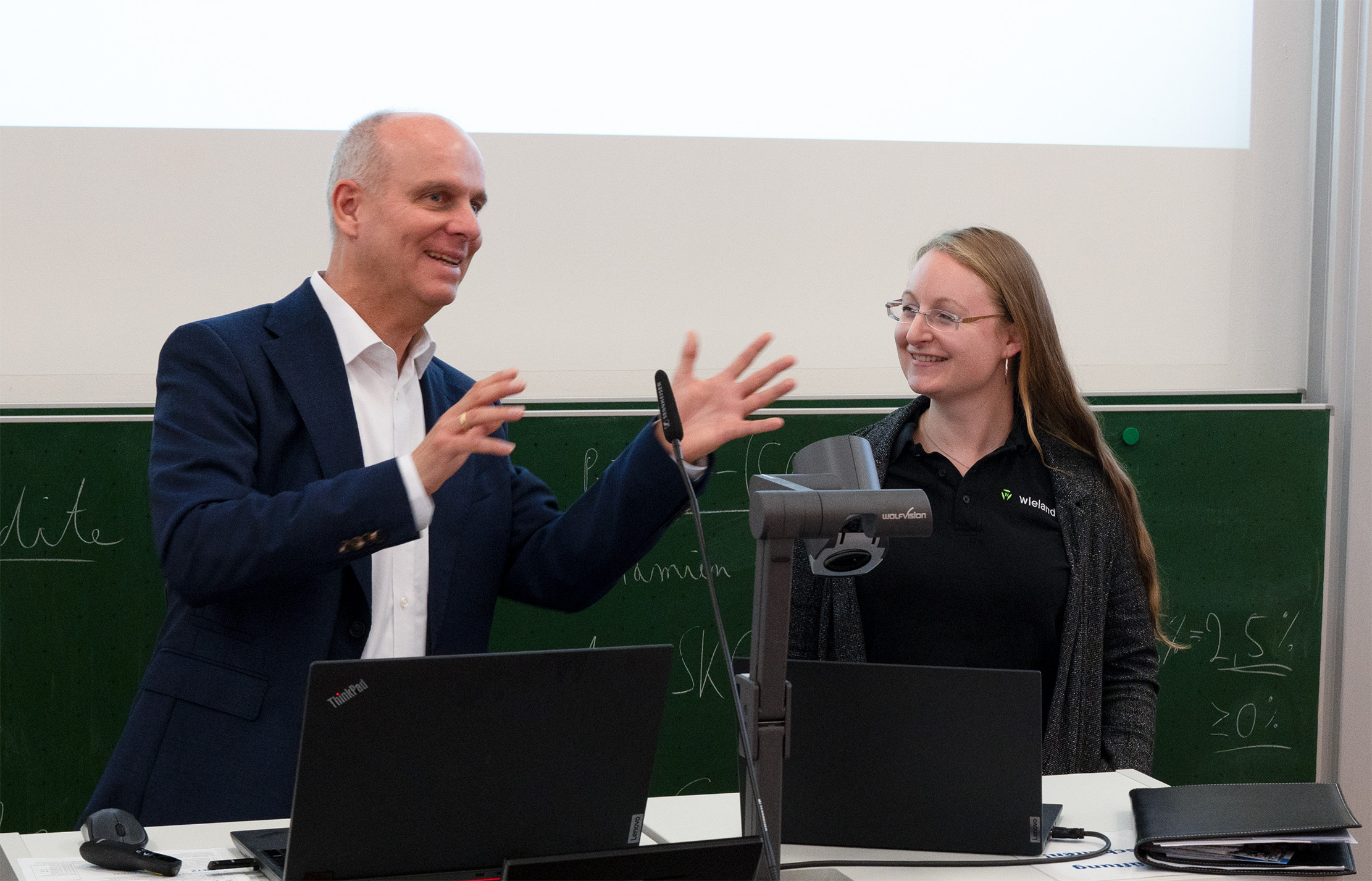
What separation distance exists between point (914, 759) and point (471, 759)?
0.57 m

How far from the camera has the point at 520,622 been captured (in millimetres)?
2961

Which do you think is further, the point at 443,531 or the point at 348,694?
the point at 443,531

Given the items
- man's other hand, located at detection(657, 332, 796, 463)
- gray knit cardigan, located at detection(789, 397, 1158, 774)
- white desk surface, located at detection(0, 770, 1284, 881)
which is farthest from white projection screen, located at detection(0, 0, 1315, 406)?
white desk surface, located at detection(0, 770, 1284, 881)

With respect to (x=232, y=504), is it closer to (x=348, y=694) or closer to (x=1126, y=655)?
(x=348, y=694)

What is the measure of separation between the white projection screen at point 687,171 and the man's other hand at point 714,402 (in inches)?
47.3

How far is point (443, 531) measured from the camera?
79.3 inches

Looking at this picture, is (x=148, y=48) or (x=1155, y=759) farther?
(x=1155, y=759)

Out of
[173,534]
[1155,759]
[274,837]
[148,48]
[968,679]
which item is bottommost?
[1155,759]

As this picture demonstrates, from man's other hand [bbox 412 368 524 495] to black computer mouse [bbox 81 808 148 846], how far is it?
0.54 meters

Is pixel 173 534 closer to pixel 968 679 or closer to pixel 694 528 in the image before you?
pixel 968 679

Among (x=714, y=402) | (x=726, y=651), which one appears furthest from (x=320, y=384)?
(x=726, y=651)

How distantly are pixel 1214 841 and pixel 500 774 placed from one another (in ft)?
2.93

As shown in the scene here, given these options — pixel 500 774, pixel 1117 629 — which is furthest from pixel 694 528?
pixel 500 774

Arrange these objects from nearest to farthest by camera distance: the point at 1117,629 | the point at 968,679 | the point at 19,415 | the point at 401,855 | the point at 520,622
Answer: the point at 401,855
the point at 968,679
the point at 1117,629
the point at 19,415
the point at 520,622
